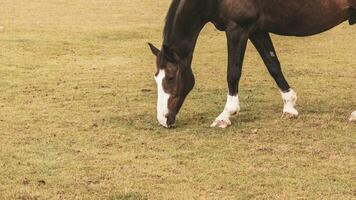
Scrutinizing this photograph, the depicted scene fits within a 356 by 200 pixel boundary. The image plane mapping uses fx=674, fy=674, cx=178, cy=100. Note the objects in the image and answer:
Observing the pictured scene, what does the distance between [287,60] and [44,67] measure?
4350 millimetres

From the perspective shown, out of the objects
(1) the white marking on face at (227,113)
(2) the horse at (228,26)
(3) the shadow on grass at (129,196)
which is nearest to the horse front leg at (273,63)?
(2) the horse at (228,26)

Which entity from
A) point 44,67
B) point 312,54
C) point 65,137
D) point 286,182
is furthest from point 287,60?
point 286,182

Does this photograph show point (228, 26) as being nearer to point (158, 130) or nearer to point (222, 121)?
point (222, 121)

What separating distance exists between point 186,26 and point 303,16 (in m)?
1.36

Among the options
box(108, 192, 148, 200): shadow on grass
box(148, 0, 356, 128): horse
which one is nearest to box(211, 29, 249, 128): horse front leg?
box(148, 0, 356, 128): horse

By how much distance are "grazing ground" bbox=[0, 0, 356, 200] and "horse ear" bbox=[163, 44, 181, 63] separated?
765 millimetres

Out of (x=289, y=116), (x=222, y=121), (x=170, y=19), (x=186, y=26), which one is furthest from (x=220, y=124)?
(x=170, y=19)

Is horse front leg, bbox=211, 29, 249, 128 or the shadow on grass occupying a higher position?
the shadow on grass

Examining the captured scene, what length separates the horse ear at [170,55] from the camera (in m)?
7.29

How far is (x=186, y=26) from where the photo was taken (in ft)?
24.4

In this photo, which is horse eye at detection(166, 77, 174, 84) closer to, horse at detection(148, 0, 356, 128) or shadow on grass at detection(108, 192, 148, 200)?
horse at detection(148, 0, 356, 128)

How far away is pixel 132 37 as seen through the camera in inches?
605

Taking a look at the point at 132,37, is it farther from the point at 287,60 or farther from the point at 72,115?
the point at 72,115

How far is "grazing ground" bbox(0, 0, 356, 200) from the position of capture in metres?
5.39
